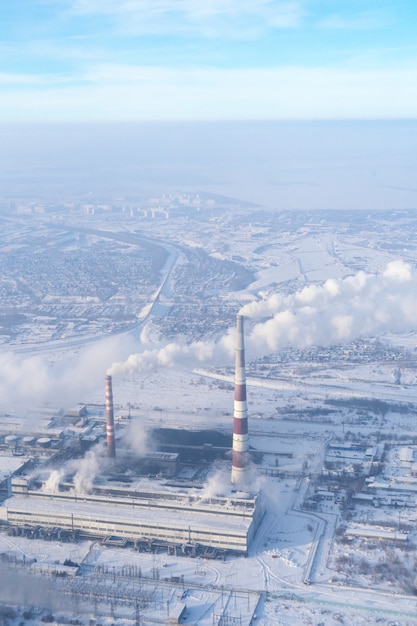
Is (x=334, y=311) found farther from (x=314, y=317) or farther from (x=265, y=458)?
(x=265, y=458)

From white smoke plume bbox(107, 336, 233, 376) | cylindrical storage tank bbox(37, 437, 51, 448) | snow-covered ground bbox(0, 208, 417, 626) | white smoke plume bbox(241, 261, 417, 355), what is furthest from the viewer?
white smoke plume bbox(241, 261, 417, 355)

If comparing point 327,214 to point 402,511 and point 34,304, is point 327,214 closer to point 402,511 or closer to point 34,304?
point 34,304

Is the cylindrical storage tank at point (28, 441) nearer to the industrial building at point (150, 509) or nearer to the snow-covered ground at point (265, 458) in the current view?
the snow-covered ground at point (265, 458)

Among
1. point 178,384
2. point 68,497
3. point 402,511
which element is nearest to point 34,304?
point 178,384

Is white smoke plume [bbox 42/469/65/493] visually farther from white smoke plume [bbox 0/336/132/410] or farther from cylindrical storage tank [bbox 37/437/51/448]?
white smoke plume [bbox 0/336/132/410]

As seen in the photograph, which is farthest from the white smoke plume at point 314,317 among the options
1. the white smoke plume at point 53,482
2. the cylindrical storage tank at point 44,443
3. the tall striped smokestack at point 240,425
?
the white smoke plume at point 53,482

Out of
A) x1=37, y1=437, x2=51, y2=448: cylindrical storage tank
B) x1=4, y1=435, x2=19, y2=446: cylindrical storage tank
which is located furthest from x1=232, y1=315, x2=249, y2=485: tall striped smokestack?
x1=4, y1=435, x2=19, y2=446: cylindrical storage tank
